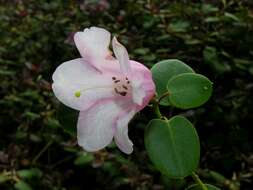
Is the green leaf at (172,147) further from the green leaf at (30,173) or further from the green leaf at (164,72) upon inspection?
the green leaf at (30,173)

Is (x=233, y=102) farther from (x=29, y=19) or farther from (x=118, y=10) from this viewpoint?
(x=29, y=19)

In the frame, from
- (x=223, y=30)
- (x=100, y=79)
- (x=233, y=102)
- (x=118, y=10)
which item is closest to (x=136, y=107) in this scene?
(x=100, y=79)

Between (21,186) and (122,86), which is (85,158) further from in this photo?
(122,86)

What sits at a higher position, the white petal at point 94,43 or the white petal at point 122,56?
the white petal at point 122,56

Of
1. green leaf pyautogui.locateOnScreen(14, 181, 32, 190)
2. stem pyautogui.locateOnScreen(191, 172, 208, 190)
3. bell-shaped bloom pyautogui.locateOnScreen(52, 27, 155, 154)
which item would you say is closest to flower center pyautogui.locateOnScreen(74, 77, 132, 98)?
bell-shaped bloom pyautogui.locateOnScreen(52, 27, 155, 154)

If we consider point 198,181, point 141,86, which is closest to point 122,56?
point 141,86

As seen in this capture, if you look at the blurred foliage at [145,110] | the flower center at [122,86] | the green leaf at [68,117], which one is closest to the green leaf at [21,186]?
the blurred foliage at [145,110]

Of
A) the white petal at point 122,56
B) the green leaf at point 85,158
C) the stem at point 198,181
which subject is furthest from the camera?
the green leaf at point 85,158
